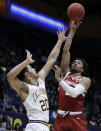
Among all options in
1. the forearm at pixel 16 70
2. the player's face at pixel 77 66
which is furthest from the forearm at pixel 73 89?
the forearm at pixel 16 70

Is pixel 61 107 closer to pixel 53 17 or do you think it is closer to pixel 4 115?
pixel 4 115

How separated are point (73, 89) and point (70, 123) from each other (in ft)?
2.46

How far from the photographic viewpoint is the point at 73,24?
625 centimetres

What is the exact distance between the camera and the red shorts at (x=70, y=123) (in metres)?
5.54

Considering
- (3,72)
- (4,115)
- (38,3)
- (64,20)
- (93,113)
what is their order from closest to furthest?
1. (4,115)
2. (3,72)
3. (93,113)
4. (38,3)
5. (64,20)

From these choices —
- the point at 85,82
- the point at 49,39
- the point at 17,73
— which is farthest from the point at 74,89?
the point at 49,39

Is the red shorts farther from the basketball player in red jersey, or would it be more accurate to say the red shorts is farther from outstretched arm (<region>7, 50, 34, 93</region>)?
outstretched arm (<region>7, 50, 34, 93</region>)

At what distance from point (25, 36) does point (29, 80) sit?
1399 cm

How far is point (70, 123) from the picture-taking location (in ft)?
18.2

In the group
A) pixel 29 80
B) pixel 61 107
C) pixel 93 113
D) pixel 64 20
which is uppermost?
pixel 64 20

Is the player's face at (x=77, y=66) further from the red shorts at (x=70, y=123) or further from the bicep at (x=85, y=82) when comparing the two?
the red shorts at (x=70, y=123)

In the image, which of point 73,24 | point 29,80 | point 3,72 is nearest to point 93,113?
point 3,72

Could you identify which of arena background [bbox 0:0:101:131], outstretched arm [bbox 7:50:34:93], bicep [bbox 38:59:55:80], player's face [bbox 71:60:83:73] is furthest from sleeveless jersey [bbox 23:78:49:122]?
arena background [bbox 0:0:101:131]

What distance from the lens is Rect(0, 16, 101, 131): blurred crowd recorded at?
10344 millimetres
